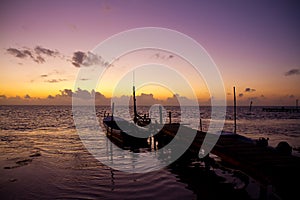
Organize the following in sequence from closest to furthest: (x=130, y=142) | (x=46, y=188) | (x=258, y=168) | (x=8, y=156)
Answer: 1. (x=258, y=168)
2. (x=46, y=188)
3. (x=8, y=156)
4. (x=130, y=142)

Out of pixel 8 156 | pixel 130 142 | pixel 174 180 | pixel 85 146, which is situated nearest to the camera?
pixel 174 180

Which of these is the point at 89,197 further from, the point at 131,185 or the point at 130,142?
the point at 130,142

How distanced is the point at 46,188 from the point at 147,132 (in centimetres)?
1464

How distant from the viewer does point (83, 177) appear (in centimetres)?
1585

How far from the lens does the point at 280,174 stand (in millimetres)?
8477

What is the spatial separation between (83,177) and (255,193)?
10454 mm

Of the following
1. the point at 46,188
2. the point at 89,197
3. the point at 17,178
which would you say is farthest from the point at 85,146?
the point at 89,197


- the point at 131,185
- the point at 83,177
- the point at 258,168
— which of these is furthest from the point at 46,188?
the point at 258,168

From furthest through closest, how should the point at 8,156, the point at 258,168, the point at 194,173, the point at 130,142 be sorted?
the point at 130,142 → the point at 8,156 → the point at 194,173 → the point at 258,168

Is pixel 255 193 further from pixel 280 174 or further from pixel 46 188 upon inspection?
pixel 46 188

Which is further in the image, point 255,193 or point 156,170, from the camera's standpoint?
point 156,170

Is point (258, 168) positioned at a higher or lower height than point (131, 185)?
higher

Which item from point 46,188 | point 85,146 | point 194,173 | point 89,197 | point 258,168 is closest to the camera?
point 258,168

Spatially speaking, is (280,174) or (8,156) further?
(8,156)
